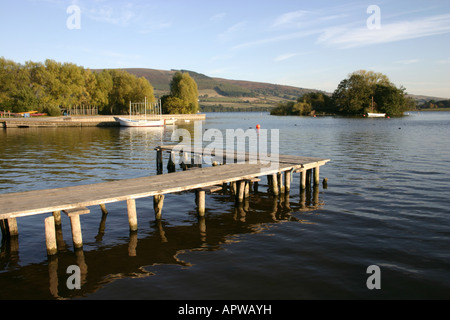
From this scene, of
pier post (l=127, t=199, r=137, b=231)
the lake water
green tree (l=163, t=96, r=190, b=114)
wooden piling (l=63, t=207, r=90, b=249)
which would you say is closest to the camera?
the lake water

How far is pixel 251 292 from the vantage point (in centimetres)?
812

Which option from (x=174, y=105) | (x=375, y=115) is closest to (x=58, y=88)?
(x=174, y=105)

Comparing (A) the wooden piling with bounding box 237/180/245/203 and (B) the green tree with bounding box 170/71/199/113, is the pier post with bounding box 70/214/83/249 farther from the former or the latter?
(B) the green tree with bounding box 170/71/199/113

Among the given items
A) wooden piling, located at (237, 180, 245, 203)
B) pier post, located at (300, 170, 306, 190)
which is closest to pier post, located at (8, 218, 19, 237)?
wooden piling, located at (237, 180, 245, 203)

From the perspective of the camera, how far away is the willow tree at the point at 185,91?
397 feet

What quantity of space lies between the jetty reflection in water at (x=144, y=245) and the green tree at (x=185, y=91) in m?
106

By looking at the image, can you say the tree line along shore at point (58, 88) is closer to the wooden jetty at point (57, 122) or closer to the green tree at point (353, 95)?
the wooden jetty at point (57, 122)

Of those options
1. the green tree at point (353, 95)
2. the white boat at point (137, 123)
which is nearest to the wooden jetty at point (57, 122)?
the white boat at point (137, 123)

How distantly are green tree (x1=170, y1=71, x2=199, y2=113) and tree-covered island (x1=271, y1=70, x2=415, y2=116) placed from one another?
58.9m

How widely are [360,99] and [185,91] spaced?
72125mm

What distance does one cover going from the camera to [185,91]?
121375 millimetres

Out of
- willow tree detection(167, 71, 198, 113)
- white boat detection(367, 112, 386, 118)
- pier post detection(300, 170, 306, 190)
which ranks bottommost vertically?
pier post detection(300, 170, 306, 190)

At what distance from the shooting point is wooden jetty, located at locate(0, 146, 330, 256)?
32.6ft
